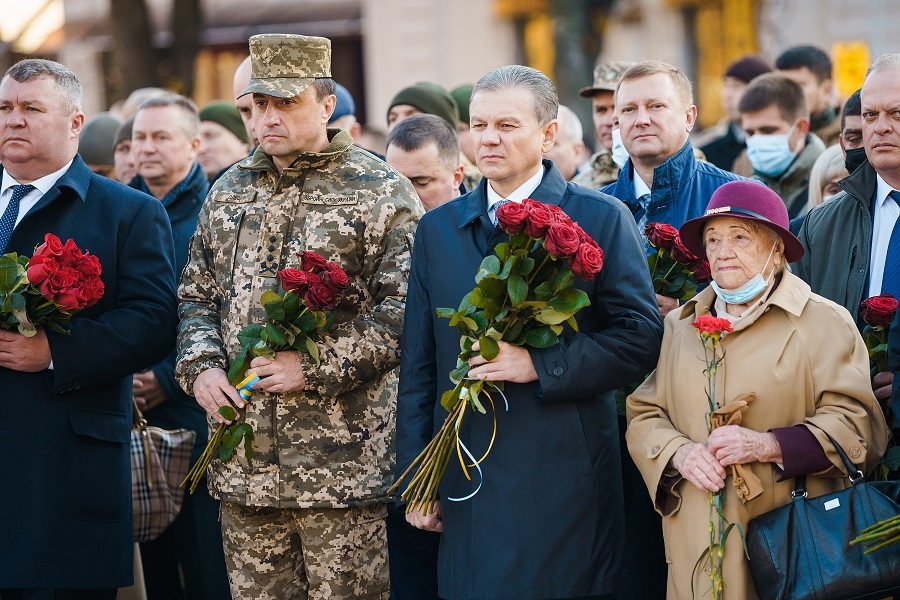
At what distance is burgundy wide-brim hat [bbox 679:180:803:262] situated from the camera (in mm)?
4598

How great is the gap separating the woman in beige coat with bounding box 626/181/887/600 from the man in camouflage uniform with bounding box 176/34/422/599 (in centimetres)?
108

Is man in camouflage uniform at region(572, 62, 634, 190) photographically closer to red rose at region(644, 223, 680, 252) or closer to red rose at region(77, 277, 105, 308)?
red rose at region(644, 223, 680, 252)

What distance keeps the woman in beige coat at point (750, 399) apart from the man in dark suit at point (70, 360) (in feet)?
7.05

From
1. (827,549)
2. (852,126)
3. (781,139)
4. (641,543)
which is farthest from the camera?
(781,139)

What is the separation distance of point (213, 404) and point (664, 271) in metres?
1.88

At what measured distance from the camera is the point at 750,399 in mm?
4480

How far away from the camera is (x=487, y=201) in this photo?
4.77m

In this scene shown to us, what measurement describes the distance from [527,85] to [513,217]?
67cm

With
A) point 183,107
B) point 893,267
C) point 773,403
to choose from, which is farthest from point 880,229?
point 183,107

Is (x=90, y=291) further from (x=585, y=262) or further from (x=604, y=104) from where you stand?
(x=604, y=104)

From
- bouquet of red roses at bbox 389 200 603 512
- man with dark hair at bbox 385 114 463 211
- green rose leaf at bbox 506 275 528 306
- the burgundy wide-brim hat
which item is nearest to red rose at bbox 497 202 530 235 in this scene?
bouquet of red roses at bbox 389 200 603 512

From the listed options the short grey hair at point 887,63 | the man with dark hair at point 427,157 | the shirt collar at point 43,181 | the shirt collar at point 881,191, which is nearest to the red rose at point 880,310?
the shirt collar at point 881,191

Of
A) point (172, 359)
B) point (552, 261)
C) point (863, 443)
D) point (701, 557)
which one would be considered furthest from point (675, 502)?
point (172, 359)

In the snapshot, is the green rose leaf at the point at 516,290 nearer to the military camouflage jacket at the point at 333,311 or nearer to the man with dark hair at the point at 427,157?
the military camouflage jacket at the point at 333,311
